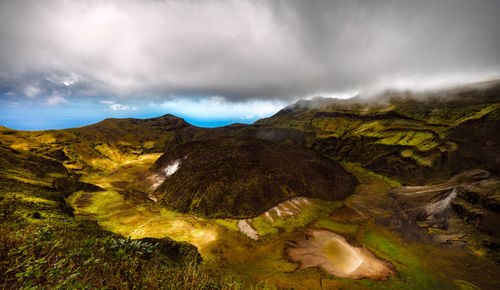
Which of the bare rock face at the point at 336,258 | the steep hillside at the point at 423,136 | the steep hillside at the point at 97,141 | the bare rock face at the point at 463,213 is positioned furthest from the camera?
the steep hillside at the point at 97,141

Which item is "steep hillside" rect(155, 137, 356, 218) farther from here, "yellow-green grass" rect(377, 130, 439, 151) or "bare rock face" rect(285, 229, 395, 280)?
"yellow-green grass" rect(377, 130, 439, 151)

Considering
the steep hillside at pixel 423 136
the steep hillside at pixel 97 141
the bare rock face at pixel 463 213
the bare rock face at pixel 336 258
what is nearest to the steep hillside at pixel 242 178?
the bare rock face at pixel 336 258

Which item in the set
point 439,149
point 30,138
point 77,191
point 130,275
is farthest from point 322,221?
point 30,138

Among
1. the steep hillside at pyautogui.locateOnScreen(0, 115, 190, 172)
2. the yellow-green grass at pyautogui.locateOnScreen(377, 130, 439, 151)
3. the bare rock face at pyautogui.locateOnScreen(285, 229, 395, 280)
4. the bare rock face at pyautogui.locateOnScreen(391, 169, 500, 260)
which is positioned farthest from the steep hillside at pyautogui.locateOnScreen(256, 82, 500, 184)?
the steep hillside at pyautogui.locateOnScreen(0, 115, 190, 172)

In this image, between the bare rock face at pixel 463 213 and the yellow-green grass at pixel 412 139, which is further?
the yellow-green grass at pixel 412 139

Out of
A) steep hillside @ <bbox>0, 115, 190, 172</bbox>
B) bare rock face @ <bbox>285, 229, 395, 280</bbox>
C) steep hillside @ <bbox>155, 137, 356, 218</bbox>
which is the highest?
steep hillside @ <bbox>0, 115, 190, 172</bbox>

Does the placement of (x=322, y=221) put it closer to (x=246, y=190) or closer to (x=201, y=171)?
(x=246, y=190)

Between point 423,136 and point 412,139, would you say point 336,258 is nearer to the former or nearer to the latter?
point 412,139

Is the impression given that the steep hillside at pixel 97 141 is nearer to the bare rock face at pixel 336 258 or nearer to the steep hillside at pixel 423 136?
the bare rock face at pixel 336 258
